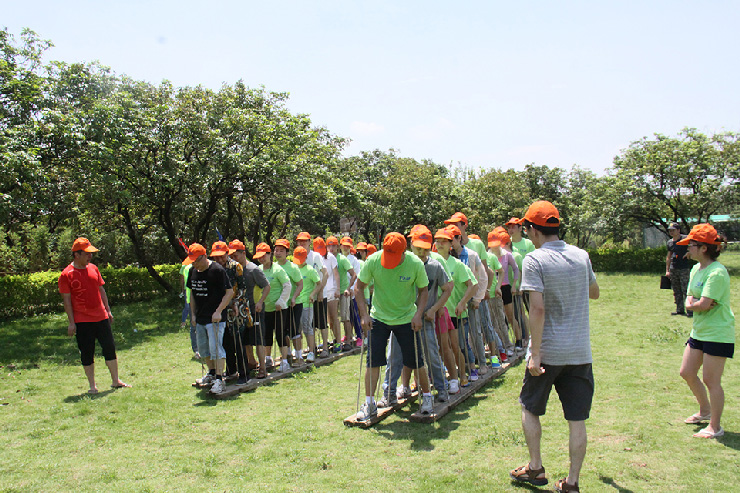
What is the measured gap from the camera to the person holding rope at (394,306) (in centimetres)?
561

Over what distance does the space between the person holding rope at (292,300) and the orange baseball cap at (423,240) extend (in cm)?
269

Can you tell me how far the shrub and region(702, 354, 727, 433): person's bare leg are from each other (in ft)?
70.5

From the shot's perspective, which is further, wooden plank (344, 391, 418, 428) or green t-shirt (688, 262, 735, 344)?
wooden plank (344, 391, 418, 428)

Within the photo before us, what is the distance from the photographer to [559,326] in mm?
3836

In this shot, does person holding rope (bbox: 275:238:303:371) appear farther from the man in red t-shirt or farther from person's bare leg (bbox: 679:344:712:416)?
person's bare leg (bbox: 679:344:712:416)

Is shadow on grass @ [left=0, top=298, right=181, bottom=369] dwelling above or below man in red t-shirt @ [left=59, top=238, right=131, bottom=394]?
below

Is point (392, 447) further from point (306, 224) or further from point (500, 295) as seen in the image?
point (306, 224)

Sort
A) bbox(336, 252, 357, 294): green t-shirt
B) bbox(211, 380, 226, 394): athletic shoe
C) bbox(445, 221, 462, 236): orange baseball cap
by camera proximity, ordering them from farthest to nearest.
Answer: bbox(336, 252, 357, 294): green t-shirt → bbox(211, 380, 226, 394): athletic shoe → bbox(445, 221, 462, 236): orange baseball cap

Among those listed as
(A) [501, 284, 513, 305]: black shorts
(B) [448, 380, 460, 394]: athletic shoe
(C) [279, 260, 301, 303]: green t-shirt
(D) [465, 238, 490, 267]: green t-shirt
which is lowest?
(B) [448, 380, 460, 394]: athletic shoe

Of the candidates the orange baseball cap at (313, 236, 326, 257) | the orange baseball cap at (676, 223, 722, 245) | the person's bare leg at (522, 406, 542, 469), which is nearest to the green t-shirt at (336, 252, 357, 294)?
the orange baseball cap at (313, 236, 326, 257)

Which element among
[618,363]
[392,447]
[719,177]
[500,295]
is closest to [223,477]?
[392,447]

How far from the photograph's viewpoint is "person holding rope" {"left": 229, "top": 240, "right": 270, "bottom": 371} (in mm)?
7633

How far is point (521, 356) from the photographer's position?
8820 millimetres

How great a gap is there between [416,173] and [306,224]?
467 inches
